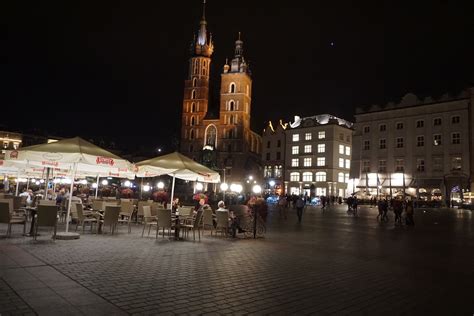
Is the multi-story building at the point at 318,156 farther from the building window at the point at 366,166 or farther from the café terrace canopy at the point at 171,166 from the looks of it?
the café terrace canopy at the point at 171,166

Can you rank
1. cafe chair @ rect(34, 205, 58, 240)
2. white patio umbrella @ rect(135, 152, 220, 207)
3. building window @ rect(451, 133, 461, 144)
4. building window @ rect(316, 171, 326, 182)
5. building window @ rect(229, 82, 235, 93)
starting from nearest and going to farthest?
cafe chair @ rect(34, 205, 58, 240), white patio umbrella @ rect(135, 152, 220, 207), building window @ rect(451, 133, 461, 144), building window @ rect(316, 171, 326, 182), building window @ rect(229, 82, 235, 93)

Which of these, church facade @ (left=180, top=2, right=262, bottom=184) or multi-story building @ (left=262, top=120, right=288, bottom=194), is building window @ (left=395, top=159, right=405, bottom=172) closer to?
multi-story building @ (left=262, top=120, right=288, bottom=194)

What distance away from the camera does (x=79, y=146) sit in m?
11.5

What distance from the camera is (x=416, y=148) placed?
58500mm

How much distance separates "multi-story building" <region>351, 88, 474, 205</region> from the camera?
53438 mm

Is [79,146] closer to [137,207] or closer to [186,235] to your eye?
[186,235]

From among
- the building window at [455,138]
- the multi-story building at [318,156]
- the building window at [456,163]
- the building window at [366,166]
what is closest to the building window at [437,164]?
the building window at [456,163]

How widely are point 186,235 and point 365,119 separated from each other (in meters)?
56.8

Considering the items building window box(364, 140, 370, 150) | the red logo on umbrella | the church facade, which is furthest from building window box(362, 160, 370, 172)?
the red logo on umbrella

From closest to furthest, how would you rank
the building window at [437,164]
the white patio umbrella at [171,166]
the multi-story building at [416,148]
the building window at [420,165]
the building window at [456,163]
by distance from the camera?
the white patio umbrella at [171,166] → the building window at [456,163] → the multi-story building at [416,148] → the building window at [437,164] → the building window at [420,165]

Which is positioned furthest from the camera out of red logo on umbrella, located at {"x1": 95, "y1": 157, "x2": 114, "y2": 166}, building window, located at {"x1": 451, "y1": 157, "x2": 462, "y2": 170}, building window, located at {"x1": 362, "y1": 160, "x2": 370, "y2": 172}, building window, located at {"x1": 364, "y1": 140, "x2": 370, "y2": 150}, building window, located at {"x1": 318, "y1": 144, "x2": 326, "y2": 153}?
building window, located at {"x1": 318, "y1": 144, "x2": 326, "y2": 153}

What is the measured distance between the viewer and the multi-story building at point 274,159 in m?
84.9

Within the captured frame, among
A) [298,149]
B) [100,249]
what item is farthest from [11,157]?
[298,149]

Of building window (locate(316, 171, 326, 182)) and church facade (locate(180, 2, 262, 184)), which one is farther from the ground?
church facade (locate(180, 2, 262, 184))
